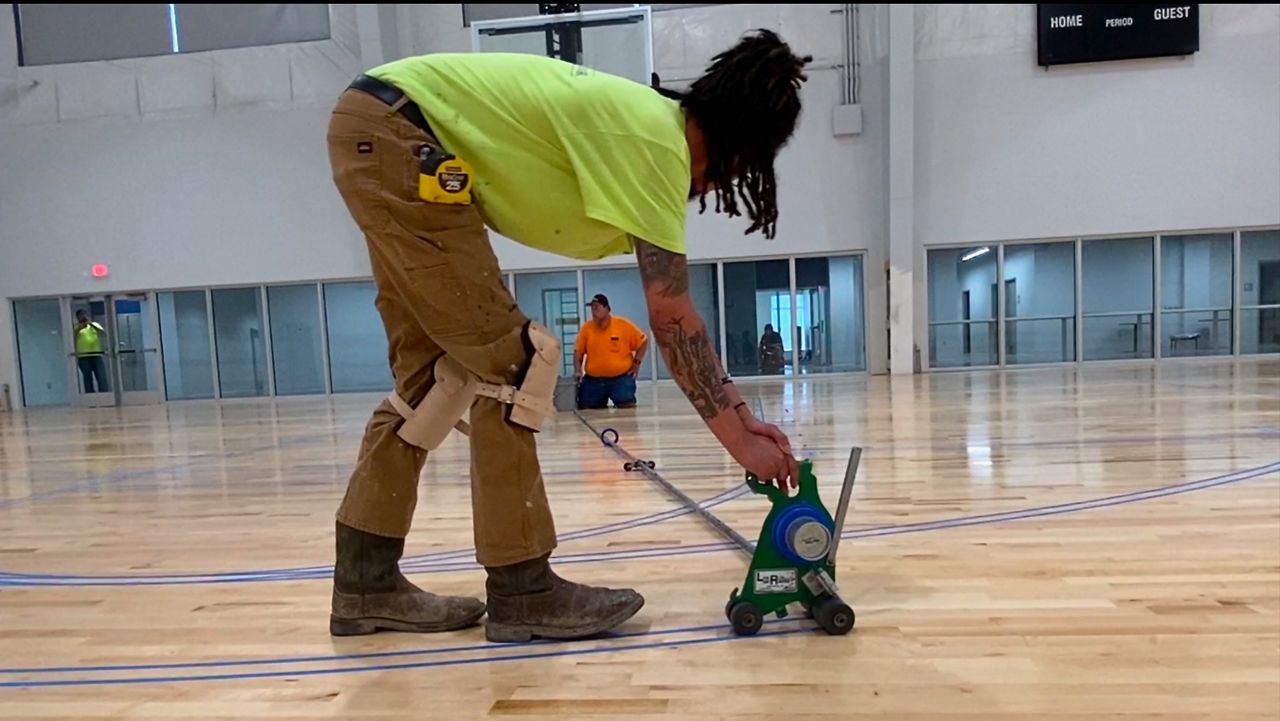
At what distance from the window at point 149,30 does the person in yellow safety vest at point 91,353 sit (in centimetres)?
363

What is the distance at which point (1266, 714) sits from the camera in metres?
1.01

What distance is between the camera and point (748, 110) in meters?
1.27

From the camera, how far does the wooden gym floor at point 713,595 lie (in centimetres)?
115

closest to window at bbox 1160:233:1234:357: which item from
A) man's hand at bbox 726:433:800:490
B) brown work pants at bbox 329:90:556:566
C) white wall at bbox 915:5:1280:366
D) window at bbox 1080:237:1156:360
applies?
window at bbox 1080:237:1156:360

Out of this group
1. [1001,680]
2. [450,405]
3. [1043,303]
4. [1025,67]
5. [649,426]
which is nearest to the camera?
[1001,680]

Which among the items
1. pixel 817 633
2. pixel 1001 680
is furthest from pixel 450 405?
pixel 1001 680

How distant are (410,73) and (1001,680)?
1348 mm

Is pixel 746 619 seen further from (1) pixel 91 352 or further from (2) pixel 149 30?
(2) pixel 149 30

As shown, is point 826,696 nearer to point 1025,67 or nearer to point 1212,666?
point 1212,666

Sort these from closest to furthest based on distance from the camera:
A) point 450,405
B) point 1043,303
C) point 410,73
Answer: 1. point 410,73
2. point 450,405
3. point 1043,303

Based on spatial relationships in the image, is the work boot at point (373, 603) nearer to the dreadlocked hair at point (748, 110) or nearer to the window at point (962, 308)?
the dreadlocked hair at point (748, 110)

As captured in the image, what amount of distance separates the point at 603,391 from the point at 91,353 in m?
8.45

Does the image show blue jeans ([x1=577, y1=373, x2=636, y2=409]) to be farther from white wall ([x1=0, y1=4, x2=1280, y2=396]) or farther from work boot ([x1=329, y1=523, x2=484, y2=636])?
work boot ([x1=329, y1=523, x2=484, y2=636])

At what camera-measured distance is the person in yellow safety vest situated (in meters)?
10.7
